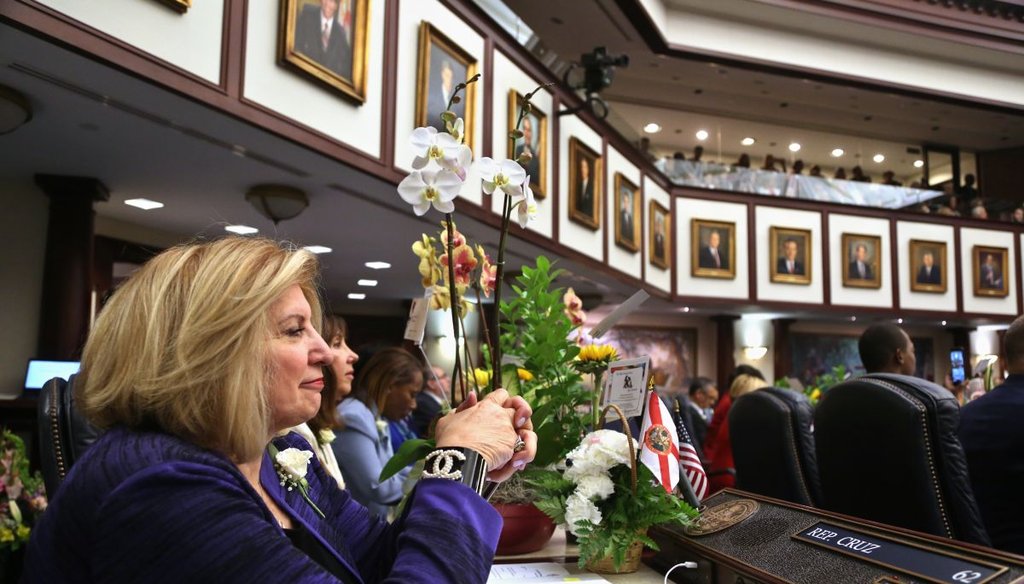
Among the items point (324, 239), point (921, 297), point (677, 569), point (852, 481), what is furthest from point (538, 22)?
point (677, 569)

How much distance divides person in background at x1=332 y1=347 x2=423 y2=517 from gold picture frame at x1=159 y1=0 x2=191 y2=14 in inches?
75.0

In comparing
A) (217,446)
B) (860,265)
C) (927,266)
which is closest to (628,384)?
(217,446)

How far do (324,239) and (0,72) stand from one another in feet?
13.1

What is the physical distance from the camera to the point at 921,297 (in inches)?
539

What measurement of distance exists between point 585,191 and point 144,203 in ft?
14.4

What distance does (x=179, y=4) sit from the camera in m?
3.68

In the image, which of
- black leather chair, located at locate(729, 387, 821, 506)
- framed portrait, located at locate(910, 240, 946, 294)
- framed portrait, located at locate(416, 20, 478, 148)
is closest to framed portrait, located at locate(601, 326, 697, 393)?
framed portrait, located at locate(910, 240, 946, 294)

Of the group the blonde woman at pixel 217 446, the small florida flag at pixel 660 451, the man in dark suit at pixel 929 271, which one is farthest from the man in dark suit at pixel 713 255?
the blonde woman at pixel 217 446

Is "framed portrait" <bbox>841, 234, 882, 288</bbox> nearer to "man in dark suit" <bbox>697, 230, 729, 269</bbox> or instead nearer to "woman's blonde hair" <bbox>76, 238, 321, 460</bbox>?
"man in dark suit" <bbox>697, 230, 729, 269</bbox>

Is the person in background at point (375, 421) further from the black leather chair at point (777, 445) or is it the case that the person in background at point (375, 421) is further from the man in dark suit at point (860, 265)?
the man in dark suit at point (860, 265)

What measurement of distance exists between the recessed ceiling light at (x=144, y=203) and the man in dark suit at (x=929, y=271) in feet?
40.5

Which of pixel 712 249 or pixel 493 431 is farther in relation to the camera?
pixel 712 249

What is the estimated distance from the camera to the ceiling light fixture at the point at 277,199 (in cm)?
556

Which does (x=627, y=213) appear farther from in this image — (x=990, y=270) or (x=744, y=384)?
(x=990, y=270)
